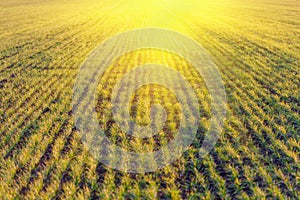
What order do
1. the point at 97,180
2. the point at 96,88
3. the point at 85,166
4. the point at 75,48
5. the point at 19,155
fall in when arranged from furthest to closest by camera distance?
the point at 75,48 < the point at 96,88 < the point at 19,155 < the point at 85,166 < the point at 97,180

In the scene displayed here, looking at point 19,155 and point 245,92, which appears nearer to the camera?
point 19,155

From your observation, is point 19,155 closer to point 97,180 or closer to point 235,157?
point 97,180

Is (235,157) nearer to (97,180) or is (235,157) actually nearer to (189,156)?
(189,156)

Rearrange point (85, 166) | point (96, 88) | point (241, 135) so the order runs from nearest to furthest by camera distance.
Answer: point (85, 166), point (241, 135), point (96, 88)

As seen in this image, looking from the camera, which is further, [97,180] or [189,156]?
[189,156]

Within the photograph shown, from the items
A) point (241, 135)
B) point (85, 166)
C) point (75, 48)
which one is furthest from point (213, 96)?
point (75, 48)

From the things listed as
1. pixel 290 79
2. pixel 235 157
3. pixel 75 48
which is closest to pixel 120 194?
pixel 235 157

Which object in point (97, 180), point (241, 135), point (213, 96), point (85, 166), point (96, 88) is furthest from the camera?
point (96, 88)

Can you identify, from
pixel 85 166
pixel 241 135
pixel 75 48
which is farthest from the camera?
pixel 75 48
